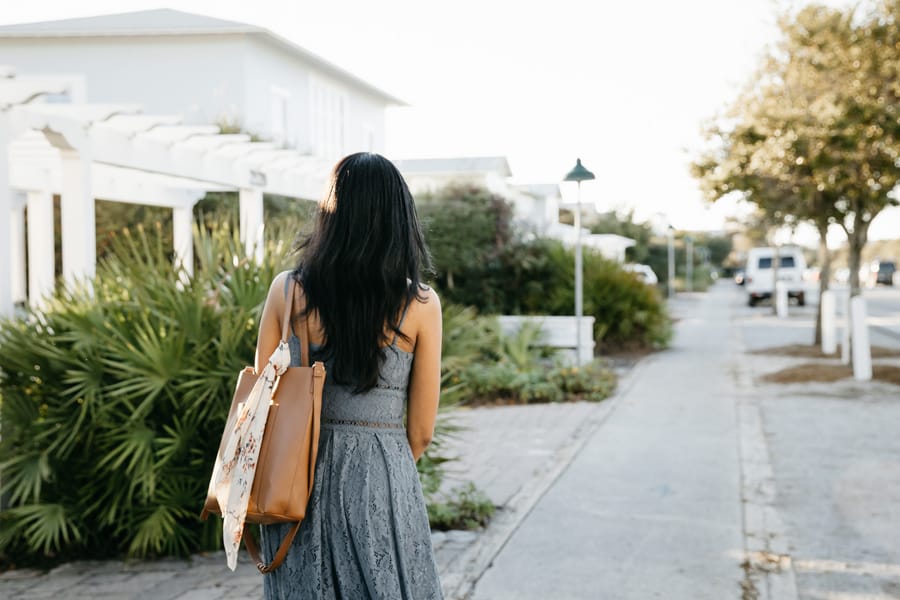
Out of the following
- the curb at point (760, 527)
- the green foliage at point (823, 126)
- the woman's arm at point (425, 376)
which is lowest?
the curb at point (760, 527)

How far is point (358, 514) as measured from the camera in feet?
9.27

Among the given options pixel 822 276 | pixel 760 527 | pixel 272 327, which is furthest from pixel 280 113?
pixel 272 327

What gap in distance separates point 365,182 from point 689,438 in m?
7.53

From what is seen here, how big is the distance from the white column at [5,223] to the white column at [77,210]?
1214 millimetres

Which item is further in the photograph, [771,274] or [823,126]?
[771,274]

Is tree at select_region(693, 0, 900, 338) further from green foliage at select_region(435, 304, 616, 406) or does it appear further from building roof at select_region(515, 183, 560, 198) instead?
building roof at select_region(515, 183, 560, 198)

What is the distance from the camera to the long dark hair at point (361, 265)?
2762mm

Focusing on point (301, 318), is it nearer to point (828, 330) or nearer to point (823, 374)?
point (823, 374)

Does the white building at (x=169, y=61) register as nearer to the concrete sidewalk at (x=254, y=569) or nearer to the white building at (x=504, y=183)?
the white building at (x=504, y=183)

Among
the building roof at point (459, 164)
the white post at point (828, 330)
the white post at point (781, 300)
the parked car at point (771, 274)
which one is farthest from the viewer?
the building roof at point (459, 164)

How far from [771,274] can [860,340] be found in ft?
85.4

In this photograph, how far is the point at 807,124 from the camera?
14.6 meters

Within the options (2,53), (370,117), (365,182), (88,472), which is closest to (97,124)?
(88,472)

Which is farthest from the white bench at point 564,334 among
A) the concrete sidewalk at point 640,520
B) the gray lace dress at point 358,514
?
the gray lace dress at point 358,514
